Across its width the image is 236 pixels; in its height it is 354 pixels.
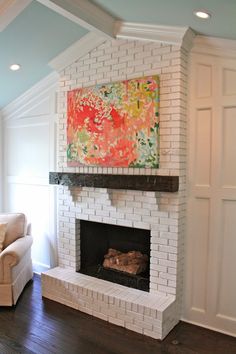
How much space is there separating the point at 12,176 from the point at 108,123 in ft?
6.89

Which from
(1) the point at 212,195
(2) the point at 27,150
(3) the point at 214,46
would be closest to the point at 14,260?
(2) the point at 27,150

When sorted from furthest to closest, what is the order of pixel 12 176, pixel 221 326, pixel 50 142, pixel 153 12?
1. pixel 12 176
2. pixel 50 142
3. pixel 221 326
4. pixel 153 12

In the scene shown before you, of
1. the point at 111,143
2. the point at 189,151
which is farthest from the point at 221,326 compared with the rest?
the point at 111,143

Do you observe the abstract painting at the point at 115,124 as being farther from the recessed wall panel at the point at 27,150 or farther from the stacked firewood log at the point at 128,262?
the stacked firewood log at the point at 128,262

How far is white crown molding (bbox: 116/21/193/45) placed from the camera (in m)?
2.66

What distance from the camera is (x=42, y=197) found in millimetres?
4133

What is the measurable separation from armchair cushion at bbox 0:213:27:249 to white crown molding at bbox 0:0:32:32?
2.21 meters

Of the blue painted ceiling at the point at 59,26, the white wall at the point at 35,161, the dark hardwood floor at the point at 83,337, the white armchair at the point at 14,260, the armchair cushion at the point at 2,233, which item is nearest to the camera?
the blue painted ceiling at the point at 59,26

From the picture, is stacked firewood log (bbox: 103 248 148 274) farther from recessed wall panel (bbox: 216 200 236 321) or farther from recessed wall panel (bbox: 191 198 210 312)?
recessed wall panel (bbox: 216 200 236 321)

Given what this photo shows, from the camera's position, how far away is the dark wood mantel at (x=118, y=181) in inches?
108

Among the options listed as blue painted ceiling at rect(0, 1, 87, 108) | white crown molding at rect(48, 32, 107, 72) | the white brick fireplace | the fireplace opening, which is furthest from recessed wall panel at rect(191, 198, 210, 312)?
blue painted ceiling at rect(0, 1, 87, 108)

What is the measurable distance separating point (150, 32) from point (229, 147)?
1268mm

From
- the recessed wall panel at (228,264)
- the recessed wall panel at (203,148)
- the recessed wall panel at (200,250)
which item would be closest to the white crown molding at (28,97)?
the recessed wall panel at (203,148)

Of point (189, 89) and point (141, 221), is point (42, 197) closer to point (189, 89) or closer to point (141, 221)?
point (141, 221)
